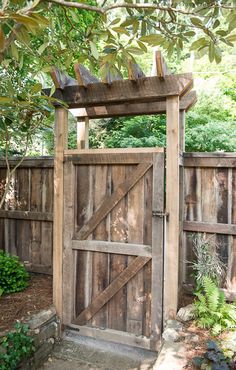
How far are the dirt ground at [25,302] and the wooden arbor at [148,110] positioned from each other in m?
0.20

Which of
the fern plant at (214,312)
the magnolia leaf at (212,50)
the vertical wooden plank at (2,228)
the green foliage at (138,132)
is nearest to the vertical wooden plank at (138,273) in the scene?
the fern plant at (214,312)

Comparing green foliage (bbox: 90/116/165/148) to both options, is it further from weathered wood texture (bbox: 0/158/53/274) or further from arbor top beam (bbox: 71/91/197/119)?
weathered wood texture (bbox: 0/158/53/274)

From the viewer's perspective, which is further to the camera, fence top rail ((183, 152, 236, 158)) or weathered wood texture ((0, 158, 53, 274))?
weathered wood texture ((0, 158, 53, 274))

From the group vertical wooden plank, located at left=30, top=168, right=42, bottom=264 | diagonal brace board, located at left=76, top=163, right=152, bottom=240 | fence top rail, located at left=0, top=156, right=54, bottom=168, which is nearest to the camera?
diagonal brace board, located at left=76, top=163, right=152, bottom=240

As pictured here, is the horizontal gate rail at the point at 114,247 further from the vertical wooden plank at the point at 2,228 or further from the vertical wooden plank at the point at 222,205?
the vertical wooden plank at the point at 2,228

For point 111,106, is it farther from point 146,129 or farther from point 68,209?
→ point 146,129

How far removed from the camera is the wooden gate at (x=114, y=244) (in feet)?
8.78

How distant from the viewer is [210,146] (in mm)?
4750

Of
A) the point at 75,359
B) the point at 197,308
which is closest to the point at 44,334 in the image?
the point at 75,359

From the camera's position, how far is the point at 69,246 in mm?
2992

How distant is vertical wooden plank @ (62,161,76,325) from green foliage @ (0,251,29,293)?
23.5 inches

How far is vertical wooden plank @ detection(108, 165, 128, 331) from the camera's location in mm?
2814

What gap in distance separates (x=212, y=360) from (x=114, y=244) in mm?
1244

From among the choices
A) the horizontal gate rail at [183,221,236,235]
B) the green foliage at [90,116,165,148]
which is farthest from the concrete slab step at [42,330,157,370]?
the green foliage at [90,116,165,148]
